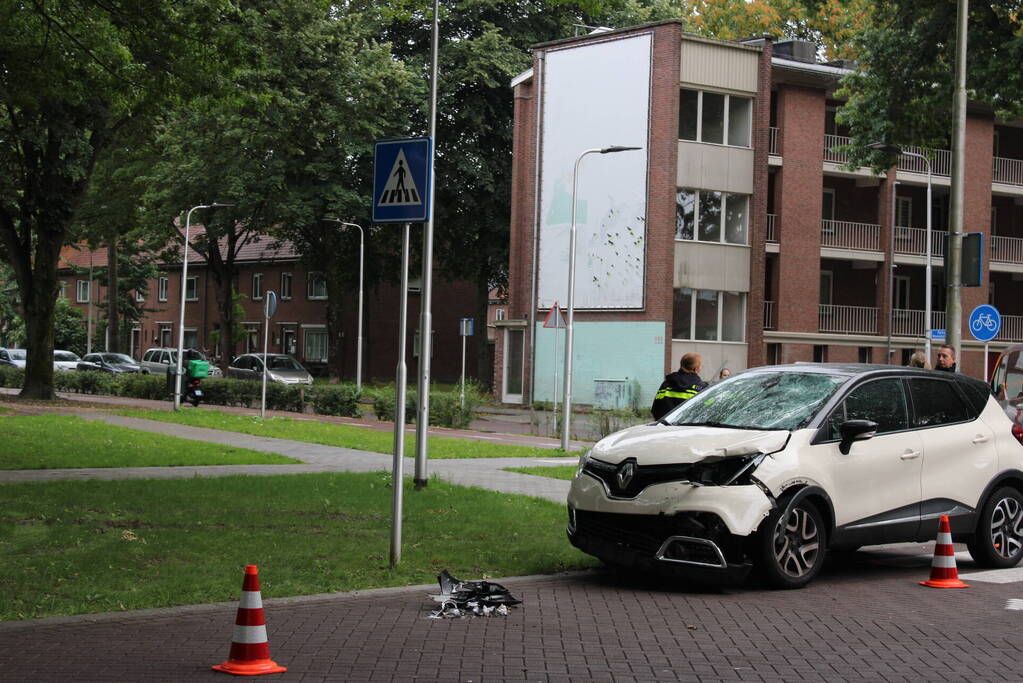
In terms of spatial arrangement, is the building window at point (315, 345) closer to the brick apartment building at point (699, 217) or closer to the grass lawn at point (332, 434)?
the brick apartment building at point (699, 217)

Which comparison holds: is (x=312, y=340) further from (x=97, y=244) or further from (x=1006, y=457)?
(x=1006, y=457)

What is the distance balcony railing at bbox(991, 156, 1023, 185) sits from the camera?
4847 centimetres

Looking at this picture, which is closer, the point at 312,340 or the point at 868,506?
the point at 868,506

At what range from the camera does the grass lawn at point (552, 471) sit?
54.1 ft

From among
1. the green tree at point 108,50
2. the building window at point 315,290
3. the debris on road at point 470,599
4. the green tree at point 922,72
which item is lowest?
the debris on road at point 470,599

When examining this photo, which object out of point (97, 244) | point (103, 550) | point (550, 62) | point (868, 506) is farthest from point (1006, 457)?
point (97, 244)

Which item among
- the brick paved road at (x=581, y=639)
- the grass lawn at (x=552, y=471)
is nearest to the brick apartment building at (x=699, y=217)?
the grass lawn at (x=552, y=471)

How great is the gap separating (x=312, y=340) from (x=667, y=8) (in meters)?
28.4

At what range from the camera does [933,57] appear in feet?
95.9

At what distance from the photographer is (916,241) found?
47562 millimetres

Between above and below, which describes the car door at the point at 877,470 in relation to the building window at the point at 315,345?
below

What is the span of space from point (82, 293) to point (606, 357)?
50.6 metres

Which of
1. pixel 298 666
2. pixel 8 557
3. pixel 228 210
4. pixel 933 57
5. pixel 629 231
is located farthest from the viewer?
pixel 228 210

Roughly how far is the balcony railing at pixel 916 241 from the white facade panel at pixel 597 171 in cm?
1237
